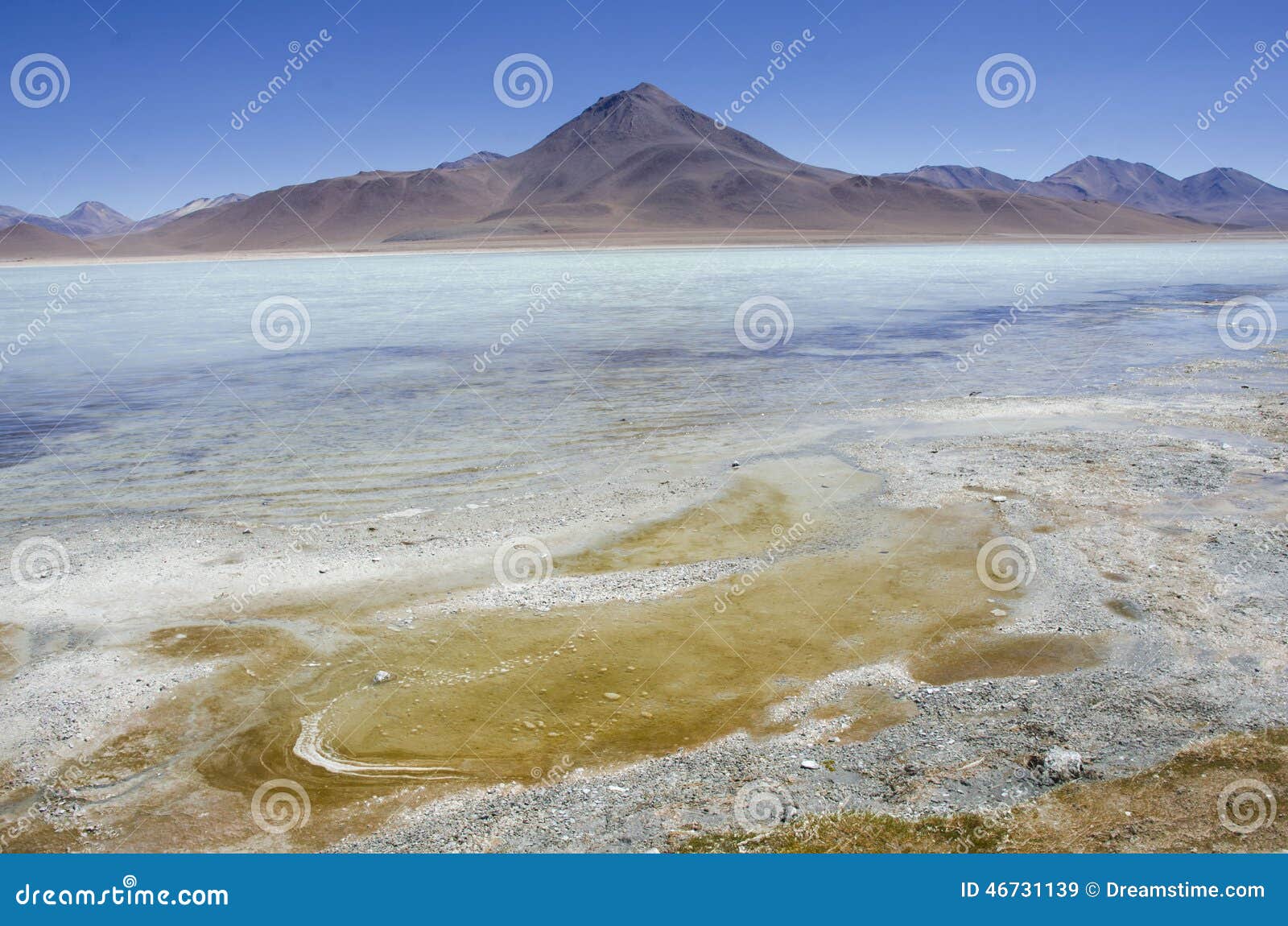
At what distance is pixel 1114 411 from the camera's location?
14.0m

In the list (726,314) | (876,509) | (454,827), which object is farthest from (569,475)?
(726,314)

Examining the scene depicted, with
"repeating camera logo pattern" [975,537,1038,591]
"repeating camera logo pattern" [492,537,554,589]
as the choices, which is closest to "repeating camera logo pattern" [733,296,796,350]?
"repeating camera logo pattern" [975,537,1038,591]

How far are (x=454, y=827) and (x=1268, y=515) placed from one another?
899 centimetres

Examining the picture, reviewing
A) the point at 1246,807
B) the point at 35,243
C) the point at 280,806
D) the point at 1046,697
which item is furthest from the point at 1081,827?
the point at 35,243

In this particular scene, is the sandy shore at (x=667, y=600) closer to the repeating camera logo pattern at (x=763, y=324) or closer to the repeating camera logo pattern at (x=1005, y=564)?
the repeating camera logo pattern at (x=1005, y=564)

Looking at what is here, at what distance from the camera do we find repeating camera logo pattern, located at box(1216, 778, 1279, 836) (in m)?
4.28

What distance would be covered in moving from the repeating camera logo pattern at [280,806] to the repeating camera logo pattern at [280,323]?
62.7ft

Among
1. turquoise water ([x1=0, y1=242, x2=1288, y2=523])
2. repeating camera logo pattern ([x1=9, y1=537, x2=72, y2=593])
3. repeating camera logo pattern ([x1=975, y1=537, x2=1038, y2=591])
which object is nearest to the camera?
repeating camera logo pattern ([x1=975, y1=537, x2=1038, y2=591])

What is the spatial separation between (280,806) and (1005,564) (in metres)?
→ 6.49

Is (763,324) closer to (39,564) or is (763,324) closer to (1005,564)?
(1005,564)

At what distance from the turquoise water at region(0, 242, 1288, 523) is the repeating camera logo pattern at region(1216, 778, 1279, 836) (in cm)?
752

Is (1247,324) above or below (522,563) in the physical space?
above

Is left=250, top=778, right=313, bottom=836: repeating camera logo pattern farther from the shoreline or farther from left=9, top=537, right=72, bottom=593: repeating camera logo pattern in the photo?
the shoreline

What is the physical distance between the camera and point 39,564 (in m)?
8.22
